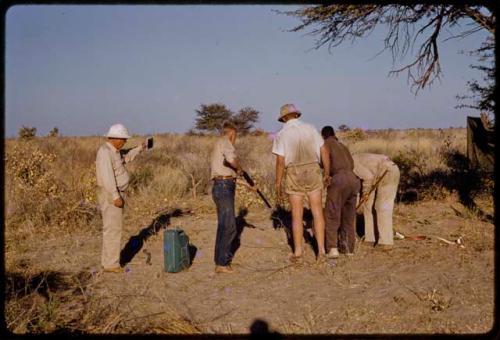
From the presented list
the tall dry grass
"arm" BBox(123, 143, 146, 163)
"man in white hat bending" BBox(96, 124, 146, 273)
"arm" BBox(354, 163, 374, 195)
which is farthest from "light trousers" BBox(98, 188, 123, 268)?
"arm" BBox(354, 163, 374, 195)

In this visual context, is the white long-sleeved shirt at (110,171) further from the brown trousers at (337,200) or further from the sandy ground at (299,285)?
the brown trousers at (337,200)

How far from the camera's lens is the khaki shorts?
783cm

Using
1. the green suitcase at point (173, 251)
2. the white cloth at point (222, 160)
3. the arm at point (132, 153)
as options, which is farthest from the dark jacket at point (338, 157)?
the arm at point (132, 153)

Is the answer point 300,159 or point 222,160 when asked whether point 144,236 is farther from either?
point 300,159

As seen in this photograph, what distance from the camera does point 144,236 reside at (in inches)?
398

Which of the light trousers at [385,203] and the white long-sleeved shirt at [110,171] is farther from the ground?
the white long-sleeved shirt at [110,171]

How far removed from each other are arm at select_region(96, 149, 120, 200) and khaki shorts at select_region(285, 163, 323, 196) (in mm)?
2407

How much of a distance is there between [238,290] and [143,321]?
1714 mm

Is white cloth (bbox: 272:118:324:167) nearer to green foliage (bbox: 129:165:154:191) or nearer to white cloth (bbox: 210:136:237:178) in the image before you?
white cloth (bbox: 210:136:237:178)

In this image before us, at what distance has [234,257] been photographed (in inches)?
345

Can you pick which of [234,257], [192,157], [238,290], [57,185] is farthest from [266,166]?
[238,290]

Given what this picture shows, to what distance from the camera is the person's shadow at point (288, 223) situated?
31.1 ft

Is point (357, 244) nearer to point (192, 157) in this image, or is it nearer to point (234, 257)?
point (234, 257)

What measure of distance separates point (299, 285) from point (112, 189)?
108 inches
